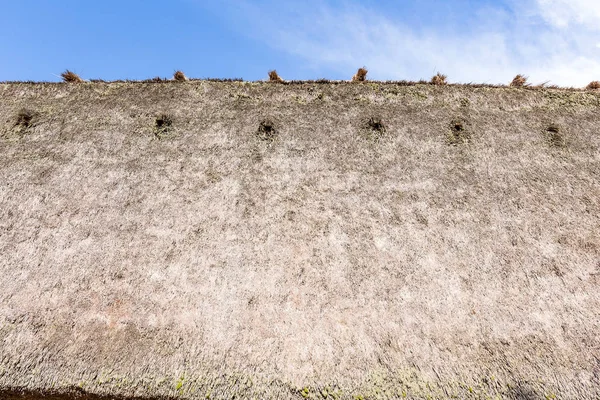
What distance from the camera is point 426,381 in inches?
103

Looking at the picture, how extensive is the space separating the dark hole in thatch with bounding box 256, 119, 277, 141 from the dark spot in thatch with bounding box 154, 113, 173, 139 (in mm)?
1185

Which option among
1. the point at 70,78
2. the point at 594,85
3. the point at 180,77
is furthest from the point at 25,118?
the point at 594,85

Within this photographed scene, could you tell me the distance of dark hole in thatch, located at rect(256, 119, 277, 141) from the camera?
13.2 feet

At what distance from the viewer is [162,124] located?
416 cm

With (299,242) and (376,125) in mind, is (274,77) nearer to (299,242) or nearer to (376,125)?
(376,125)

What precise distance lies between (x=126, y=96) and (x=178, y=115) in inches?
A: 34.7

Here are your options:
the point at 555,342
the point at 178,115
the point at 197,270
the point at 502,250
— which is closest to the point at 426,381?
the point at 555,342

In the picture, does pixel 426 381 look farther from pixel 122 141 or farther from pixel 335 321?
pixel 122 141

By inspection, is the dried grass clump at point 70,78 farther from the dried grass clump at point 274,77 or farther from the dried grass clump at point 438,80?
the dried grass clump at point 438,80

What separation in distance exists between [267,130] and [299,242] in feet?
5.31

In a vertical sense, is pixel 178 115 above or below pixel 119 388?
above

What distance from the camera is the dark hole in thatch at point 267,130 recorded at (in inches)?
158

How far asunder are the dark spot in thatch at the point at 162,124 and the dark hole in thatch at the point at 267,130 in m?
1.18

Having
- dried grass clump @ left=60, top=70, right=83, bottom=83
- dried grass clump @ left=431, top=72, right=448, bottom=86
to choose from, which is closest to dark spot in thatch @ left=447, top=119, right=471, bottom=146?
dried grass clump @ left=431, top=72, right=448, bottom=86
